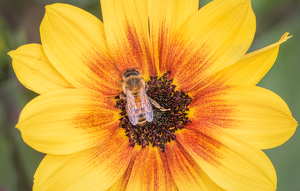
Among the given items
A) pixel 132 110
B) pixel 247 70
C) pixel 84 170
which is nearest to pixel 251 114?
pixel 247 70

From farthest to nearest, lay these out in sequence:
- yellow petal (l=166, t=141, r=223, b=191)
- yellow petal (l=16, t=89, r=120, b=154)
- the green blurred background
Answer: the green blurred background → yellow petal (l=166, t=141, r=223, b=191) → yellow petal (l=16, t=89, r=120, b=154)

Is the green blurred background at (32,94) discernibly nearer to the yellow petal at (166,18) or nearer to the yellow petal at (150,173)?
the yellow petal at (166,18)

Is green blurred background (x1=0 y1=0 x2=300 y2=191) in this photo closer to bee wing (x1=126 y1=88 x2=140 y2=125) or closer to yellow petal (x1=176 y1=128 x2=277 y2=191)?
yellow petal (x1=176 y1=128 x2=277 y2=191)

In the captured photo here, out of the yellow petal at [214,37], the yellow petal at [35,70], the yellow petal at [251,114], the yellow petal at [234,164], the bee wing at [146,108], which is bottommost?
the yellow petal at [234,164]

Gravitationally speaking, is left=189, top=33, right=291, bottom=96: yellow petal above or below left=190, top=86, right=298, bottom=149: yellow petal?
above

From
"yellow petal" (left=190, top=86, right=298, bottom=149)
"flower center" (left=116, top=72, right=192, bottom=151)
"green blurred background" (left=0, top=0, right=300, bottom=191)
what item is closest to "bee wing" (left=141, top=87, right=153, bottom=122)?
"flower center" (left=116, top=72, right=192, bottom=151)

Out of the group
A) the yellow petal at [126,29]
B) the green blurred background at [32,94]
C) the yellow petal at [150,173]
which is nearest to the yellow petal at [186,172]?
the yellow petal at [150,173]

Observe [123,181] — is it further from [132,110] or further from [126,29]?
[126,29]
